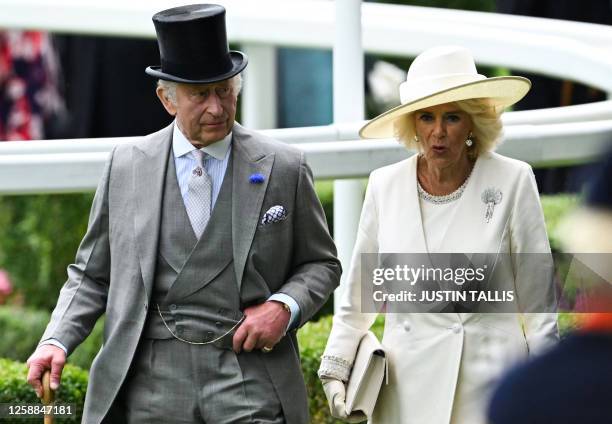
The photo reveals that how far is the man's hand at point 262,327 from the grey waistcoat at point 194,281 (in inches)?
2.1

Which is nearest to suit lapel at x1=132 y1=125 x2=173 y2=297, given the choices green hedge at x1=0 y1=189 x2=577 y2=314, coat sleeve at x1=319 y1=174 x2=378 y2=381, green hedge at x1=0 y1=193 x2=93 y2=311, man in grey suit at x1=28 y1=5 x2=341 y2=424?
man in grey suit at x1=28 y1=5 x2=341 y2=424

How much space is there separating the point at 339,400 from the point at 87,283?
0.74 metres

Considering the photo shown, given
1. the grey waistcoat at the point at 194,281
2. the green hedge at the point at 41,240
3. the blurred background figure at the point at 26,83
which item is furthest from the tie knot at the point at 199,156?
the blurred background figure at the point at 26,83

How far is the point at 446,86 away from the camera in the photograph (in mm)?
4570

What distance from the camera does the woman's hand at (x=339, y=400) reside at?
4.43 meters

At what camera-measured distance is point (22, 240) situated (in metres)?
11.2

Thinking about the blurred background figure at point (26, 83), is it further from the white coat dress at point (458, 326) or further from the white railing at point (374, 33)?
the white coat dress at point (458, 326)

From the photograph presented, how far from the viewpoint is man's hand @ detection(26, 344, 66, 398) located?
4.26m

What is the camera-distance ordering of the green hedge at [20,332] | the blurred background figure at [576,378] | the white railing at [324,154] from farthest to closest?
1. the green hedge at [20,332]
2. the white railing at [324,154]
3. the blurred background figure at [576,378]

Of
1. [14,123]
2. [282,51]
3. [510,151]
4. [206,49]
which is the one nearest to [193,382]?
[206,49]

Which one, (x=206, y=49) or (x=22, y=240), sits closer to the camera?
(x=206, y=49)

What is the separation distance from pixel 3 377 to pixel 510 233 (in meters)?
2.03

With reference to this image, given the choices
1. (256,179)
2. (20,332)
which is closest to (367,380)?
(256,179)

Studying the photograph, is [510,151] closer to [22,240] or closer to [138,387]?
[138,387]
